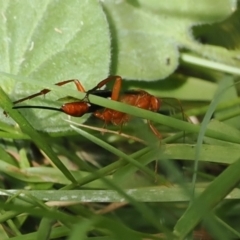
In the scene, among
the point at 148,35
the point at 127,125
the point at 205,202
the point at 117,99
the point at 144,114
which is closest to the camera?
the point at 205,202

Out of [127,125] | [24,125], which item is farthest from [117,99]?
[24,125]

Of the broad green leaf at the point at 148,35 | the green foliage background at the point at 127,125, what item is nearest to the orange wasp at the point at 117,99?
the green foliage background at the point at 127,125

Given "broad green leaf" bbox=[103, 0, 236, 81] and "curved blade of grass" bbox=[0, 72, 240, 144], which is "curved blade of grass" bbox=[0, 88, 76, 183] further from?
"broad green leaf" bbox=[103, 0, 236, 81]

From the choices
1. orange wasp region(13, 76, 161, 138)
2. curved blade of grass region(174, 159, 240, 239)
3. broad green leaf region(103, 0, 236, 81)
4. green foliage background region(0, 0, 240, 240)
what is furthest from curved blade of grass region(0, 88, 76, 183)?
broad green leaf region(103, 0, 236, 81)

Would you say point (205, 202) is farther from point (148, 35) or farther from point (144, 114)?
point (148, 35)

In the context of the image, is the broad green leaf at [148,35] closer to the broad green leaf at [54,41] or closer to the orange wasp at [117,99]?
the broad green leaf at [54,41]

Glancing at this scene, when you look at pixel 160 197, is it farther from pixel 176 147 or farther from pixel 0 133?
pixel 0 133
